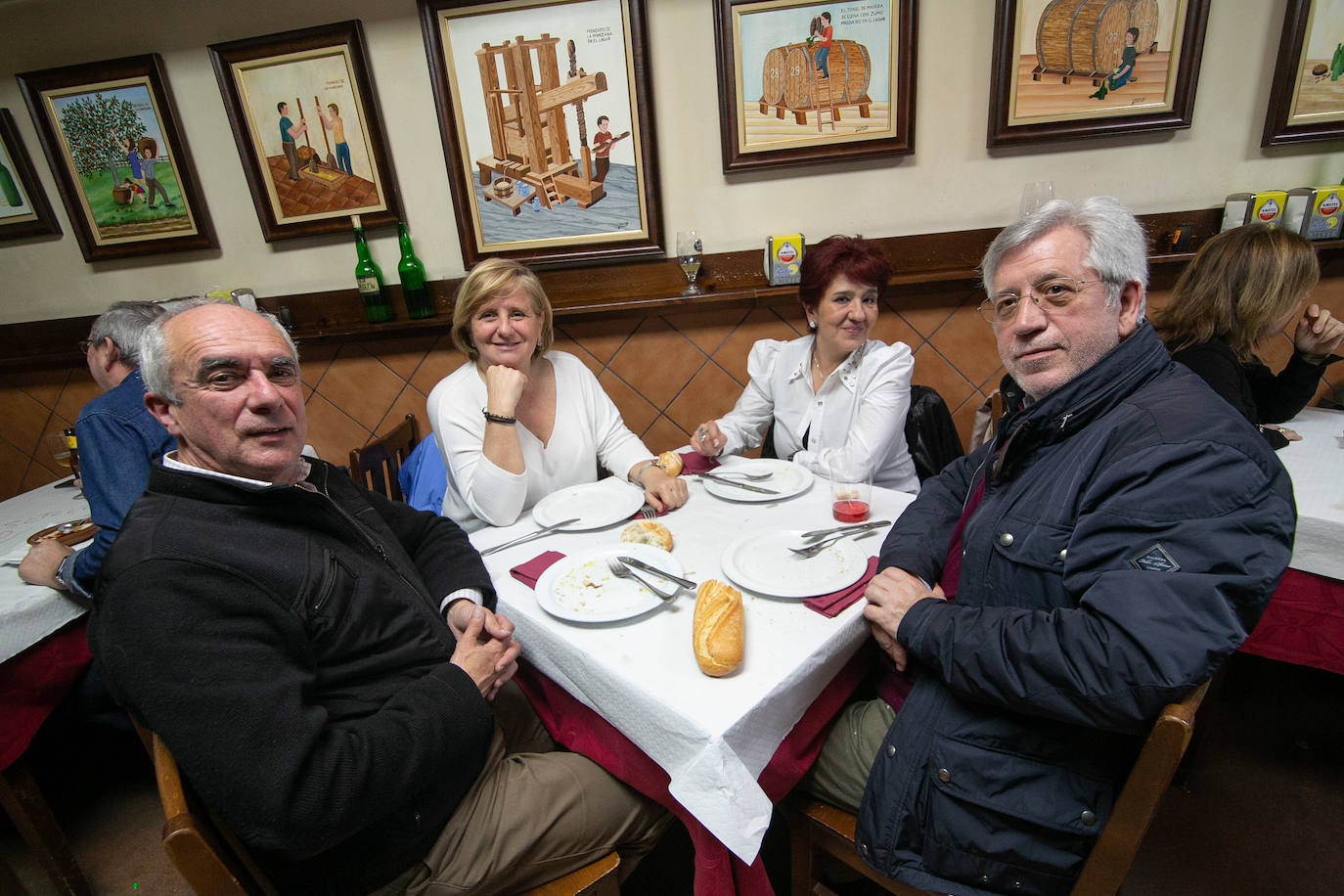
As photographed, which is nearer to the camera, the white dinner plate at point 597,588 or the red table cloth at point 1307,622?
the white dinner plate at point 597,588

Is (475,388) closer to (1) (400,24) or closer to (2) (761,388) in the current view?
(2) (761,388)

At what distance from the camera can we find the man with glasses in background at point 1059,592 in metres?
0.71

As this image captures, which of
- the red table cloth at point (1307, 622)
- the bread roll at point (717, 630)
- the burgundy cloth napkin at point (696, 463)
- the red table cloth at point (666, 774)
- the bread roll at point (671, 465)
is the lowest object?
the red table cloth at point (1307, 622)

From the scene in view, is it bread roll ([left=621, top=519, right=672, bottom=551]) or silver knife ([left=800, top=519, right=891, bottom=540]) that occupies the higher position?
bread roll ([left=621, top=519, right=672, bottom=551])

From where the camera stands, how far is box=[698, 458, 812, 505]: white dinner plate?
1.40m

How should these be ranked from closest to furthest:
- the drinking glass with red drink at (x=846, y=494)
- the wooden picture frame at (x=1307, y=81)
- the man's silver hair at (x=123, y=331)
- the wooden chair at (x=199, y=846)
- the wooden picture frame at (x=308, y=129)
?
1. the wooden chair at (x=199, y=846)
2. the drinking glass with red drink at (x=846, y=494)
3. the man's silver hair at (x=123, y=331)
4. the wooden picture frame at (x=1307, y=81)
5. the wooden picture frame at (x=308, y=129)

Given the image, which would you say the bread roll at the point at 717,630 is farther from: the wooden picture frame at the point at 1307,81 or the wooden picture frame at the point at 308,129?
the wooden picture frame at the point at 1307,81

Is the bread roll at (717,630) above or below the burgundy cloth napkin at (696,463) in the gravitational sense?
above

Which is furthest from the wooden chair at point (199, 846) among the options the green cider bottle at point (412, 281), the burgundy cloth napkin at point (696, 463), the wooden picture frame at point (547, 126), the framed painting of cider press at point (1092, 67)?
the framed painting of cider press at point (1092, 67)

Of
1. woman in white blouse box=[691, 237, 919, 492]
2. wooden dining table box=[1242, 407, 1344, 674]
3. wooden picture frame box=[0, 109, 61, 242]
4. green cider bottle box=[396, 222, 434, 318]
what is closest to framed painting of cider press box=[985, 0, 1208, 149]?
woman in white blouse box=[691, 237, 919, 492]

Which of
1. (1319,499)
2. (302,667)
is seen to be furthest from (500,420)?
(1319,499)

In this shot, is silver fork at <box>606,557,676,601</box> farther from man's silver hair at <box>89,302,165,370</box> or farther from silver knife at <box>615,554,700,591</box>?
man's silver hair at <box>89,302,165,370</box>

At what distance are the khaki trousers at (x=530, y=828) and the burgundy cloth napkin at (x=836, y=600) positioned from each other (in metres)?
0.47

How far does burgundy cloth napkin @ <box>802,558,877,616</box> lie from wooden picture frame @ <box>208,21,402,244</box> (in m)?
2.39
